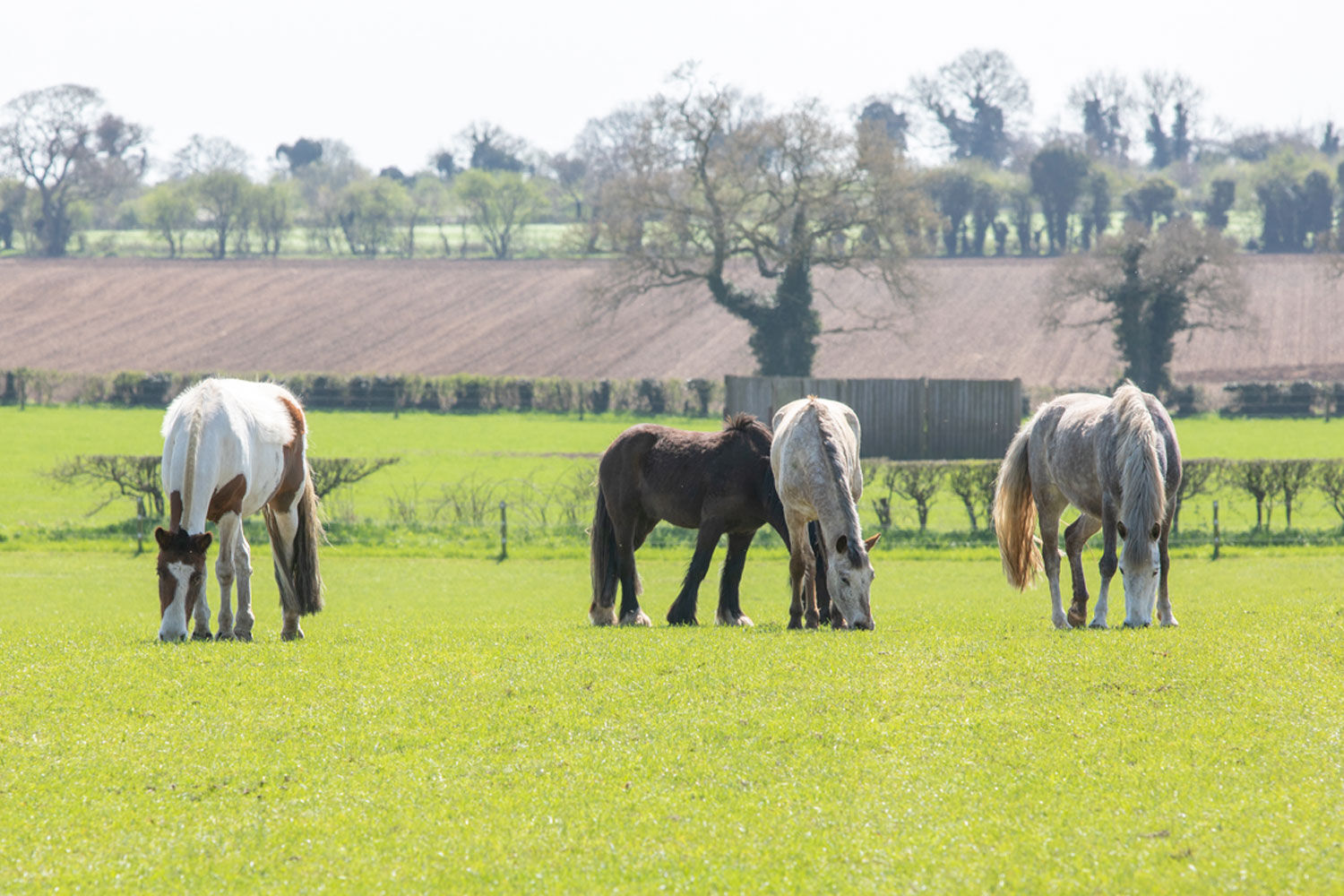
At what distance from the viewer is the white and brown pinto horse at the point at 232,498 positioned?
10586 mm

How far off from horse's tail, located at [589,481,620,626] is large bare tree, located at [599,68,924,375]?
3911 cm

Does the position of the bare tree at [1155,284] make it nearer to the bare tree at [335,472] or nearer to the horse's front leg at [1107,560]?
the bare tree at [335,472]

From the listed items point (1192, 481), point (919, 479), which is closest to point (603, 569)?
point (919, 479)

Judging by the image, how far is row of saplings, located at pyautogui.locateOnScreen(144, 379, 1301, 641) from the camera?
10.8 m

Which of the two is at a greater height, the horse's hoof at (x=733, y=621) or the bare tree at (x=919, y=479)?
the bare tree at (x=919, y=479)

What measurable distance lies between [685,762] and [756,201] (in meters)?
48.8

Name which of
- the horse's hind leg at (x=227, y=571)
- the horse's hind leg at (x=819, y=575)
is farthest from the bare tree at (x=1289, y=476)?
the horse's hind leg at (x=227, y=571)

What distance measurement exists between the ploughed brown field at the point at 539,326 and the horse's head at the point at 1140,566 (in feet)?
148

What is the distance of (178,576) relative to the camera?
10586 mm

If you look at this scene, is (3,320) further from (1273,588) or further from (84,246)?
(1273,588)

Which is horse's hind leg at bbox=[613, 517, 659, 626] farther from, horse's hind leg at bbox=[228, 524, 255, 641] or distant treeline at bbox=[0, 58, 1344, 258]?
distant treeline at bbox=[0, 58, 1344, 258]

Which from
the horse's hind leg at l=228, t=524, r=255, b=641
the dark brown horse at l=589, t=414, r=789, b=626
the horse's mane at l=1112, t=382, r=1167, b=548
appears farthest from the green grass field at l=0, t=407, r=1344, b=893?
the horse's mane at l=1112, t=382, r=1167, b=548

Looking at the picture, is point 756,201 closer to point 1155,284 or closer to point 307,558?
point 1155,284

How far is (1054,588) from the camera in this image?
491 inches
